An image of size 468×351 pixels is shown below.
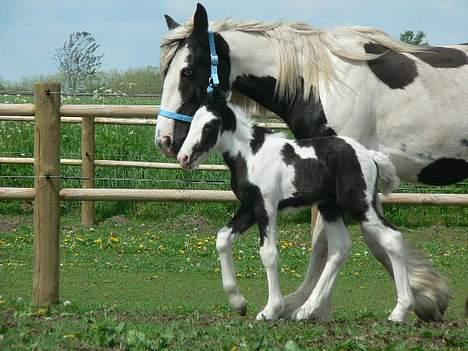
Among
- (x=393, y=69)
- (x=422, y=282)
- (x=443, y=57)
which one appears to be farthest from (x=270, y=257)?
(x=443, y=57)

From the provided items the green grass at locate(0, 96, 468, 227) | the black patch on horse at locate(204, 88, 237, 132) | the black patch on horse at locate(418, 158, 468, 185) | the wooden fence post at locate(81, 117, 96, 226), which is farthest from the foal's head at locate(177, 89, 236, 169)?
the wooden fence post at locate(81, 117, 96, 226)

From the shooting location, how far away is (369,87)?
7.26m

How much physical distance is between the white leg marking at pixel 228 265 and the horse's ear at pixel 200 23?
1363mm

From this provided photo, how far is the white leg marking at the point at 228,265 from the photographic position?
22.4 feet

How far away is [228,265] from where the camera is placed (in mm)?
6879

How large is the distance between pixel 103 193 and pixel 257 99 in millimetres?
1648

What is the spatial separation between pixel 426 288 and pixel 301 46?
71.6 inches

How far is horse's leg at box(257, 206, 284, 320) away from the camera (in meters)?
6.76

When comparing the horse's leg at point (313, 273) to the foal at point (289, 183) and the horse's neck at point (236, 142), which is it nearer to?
the foal at point (289, 183)

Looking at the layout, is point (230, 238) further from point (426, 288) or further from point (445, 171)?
point (445, 171)

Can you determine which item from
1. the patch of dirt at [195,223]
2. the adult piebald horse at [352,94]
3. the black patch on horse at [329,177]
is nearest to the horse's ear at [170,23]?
the adult piebald horse at [352,94]

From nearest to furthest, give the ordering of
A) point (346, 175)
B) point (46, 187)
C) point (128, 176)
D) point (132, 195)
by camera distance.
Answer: point (346, 175)
point (46, 187)
point (132, 195)
point (128, 176)

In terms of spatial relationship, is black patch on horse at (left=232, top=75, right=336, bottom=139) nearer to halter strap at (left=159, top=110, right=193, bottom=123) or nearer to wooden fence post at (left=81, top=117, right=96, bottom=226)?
halter strap at (left=159, top=110, right=193, bottom=123)

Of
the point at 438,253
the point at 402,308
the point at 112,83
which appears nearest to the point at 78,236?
the point at 438,253
